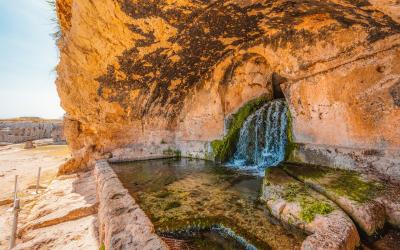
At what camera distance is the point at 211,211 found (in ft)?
11.0

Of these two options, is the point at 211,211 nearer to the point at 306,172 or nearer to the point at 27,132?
the point at 306,172

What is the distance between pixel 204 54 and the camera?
6641 millimetres

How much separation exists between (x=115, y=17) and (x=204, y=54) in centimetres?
287

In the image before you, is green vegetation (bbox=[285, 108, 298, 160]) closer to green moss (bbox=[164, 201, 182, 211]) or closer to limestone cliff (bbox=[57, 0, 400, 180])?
limestone cliff (bbox=[57, 0, 400, 180])

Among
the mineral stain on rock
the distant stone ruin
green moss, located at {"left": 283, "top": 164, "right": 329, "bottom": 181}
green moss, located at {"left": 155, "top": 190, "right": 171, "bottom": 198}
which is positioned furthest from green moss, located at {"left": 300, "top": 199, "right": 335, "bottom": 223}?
the distant stone ruin

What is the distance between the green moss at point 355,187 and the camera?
293cm

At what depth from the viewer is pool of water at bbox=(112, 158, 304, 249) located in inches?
103

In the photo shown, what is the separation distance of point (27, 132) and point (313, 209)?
37.1 meters

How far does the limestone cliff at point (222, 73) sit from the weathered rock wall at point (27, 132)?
24523 mm

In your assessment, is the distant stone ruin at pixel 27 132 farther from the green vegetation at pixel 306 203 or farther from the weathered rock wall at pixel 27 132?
the green vegetation at pixel 306 203

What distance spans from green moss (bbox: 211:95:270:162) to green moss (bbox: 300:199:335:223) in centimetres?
455

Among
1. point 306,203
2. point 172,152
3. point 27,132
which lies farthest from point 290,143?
point 27,132

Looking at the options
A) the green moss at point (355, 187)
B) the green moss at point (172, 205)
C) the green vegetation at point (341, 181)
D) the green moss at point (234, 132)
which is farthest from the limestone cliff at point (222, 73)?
the green moss at point (172, 205)

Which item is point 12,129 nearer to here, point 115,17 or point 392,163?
point 115,17
